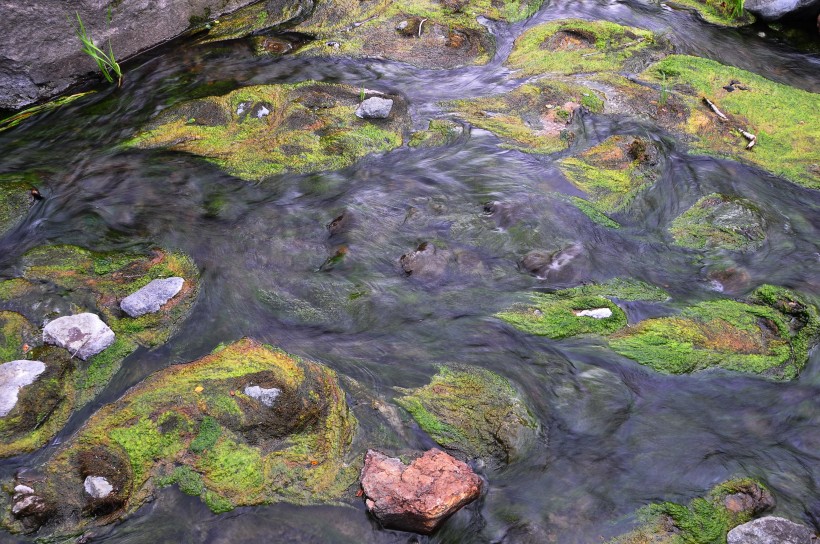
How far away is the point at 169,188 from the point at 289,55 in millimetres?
2590

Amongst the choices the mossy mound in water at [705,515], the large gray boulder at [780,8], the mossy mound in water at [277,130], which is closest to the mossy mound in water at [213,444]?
the mossy mound in water at [705,515]

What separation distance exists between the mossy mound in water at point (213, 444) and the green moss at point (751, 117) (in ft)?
13.9

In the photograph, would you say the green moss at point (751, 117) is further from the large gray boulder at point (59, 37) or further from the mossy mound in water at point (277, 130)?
the large gray boulder at point (59, 37)

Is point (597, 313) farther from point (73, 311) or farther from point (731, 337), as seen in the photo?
point (73, 311)

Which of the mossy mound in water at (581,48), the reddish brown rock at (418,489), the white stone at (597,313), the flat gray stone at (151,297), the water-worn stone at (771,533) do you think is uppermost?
the mossy mound in water at (581,48)

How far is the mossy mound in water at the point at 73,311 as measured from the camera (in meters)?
3.44

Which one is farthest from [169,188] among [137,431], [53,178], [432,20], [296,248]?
[432,20]

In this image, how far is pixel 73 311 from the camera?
160 inches

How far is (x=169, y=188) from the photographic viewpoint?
5125 mm

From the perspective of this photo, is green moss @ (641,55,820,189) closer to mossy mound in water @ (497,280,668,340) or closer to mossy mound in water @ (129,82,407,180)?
mossy mound in water @ (497,280,668,340)

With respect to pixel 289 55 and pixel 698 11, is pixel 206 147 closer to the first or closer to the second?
pixel 289 55

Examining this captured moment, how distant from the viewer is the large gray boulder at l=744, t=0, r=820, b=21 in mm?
7203

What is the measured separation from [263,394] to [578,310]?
7.00 ft

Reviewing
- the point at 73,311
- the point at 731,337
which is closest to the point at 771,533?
the point at 731,337
